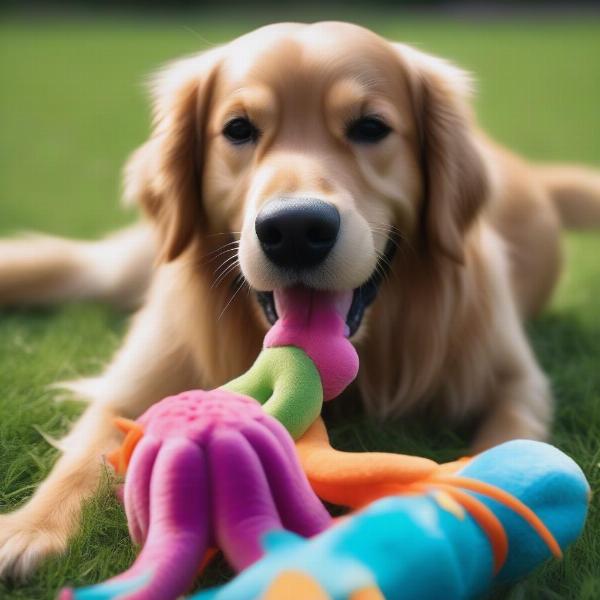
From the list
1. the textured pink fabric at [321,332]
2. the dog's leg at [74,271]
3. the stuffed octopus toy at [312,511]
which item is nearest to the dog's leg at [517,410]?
the textured pink fabric at [321,332]

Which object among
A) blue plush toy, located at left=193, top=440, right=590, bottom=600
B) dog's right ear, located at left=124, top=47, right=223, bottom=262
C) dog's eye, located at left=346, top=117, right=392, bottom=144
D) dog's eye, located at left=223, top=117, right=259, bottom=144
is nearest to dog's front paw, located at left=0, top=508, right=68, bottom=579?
blue plush toy, located at left=193, top=440, right=590, bottom=600

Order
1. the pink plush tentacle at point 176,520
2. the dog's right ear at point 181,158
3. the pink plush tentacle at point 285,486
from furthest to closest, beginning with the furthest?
the dog's right ear at point 181,158 < the pink plush tentacle at point 285,486 < the pink plush tentacle at point 176,520

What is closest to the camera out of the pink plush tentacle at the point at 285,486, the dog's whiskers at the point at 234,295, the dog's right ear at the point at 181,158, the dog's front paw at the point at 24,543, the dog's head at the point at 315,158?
the pink plush tentacle at the point at 285,486

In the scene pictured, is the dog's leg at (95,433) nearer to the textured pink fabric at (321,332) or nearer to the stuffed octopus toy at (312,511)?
the stuffed octopus toy at (312,511)

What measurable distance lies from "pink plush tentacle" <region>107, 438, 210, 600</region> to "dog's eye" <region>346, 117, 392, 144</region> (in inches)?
48.3

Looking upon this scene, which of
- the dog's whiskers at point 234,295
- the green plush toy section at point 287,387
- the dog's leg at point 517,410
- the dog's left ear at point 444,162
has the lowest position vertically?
the dog's leg at point 517,410

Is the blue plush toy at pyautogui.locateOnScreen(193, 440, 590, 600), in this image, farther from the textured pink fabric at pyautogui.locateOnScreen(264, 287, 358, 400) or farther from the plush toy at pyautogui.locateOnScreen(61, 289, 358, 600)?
the textured pink fabric at pyautogui.locateOnScreen(264, 287, 358, 400)

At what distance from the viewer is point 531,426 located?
8.87 feet

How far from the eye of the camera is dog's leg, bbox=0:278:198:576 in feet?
6.57

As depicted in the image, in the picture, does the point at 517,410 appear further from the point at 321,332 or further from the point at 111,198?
the point at 111,198

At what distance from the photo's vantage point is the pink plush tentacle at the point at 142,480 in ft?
5.54

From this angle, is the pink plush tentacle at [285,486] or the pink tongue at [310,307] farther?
the pink tongue at [310,307]

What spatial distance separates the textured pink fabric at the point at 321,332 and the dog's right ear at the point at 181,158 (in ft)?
1.80

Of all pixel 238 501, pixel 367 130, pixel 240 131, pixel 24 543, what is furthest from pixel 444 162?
pixel 24 543
